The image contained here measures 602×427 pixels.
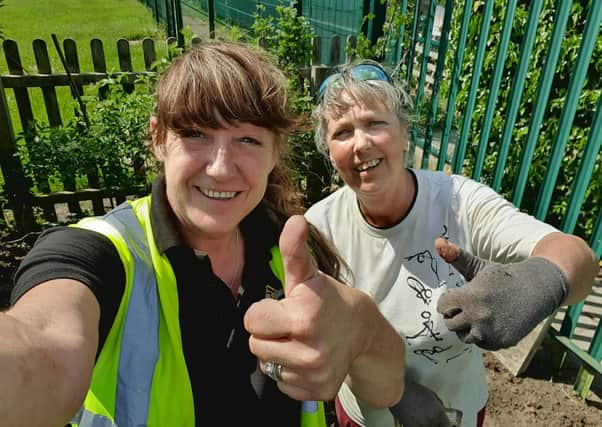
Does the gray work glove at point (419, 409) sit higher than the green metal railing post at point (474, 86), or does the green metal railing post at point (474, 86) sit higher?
the green metal railing post at point (474, 86)

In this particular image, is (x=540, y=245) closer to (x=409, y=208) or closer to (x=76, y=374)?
(x=409, y=208)

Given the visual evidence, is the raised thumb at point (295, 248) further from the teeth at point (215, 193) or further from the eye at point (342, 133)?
the eye at point (342, 133)

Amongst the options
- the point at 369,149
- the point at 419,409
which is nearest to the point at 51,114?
the point at 369,149

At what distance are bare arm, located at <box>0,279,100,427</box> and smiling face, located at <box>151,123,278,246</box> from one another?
43 centimetres

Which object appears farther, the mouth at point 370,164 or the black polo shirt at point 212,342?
the mouth at point 370,164

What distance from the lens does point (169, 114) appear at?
1349 millimetres

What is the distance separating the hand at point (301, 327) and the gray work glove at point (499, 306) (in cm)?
31

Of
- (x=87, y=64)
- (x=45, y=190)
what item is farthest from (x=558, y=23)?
(x=87, y=64)

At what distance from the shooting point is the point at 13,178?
13.4 feet

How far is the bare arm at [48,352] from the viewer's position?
779 millimetres

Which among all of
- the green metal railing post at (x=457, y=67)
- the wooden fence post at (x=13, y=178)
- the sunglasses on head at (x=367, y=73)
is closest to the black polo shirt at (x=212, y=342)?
the sunglasses on head at (x=367, y=73)

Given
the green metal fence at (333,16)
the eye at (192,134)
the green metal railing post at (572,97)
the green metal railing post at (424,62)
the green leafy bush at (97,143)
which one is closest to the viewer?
the eye at (192,134)

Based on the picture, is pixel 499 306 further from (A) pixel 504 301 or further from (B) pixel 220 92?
(B) pixel 220 92

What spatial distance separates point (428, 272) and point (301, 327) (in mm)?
1070
